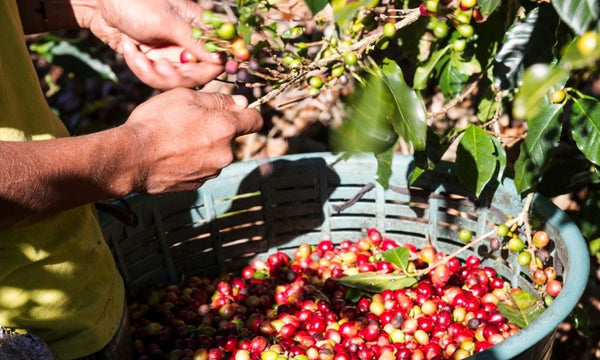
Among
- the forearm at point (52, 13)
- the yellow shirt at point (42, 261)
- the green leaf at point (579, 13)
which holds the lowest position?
the yellow shirt at point (42, 261)

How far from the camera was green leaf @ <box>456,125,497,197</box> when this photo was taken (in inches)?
76.7

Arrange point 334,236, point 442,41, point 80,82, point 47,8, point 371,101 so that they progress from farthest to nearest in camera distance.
Result: 1. point 80,82
2. point 334,236
3. point 442,41
4. point 47,8
5. point 371,101

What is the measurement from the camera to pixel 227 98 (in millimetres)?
1827

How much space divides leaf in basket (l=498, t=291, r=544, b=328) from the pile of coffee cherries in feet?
0.30

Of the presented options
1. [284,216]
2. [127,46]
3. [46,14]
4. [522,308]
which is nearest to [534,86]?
[522,308]

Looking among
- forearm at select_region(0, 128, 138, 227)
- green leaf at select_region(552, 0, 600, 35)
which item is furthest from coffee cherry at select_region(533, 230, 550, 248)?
forearm at select_region(0, 128, 138, 227)

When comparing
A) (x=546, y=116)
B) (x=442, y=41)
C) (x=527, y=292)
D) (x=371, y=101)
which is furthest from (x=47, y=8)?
(x=527, y=292)

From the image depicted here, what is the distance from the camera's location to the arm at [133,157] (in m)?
1.35

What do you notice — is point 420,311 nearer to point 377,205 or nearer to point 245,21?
point 377,205

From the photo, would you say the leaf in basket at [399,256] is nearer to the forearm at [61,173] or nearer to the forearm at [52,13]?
the forearm at [61,173]

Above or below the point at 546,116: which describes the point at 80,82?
below

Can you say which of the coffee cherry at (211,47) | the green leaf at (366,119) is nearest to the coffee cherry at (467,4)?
the green leaf at (366,119)

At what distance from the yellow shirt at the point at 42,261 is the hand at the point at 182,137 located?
0.27 m

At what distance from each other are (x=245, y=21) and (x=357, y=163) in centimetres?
93
